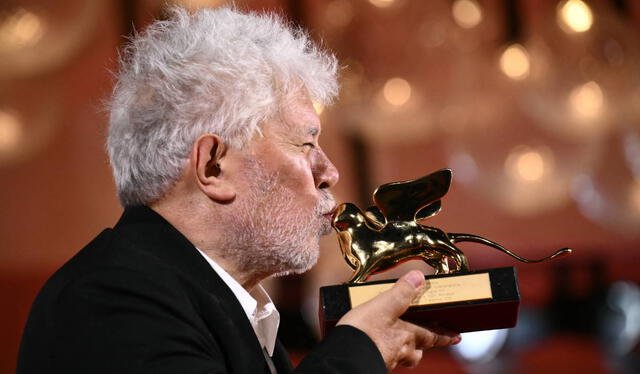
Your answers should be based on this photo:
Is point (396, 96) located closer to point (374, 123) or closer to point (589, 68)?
point (374, 123)

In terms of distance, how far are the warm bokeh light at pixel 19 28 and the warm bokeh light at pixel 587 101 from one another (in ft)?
5.97

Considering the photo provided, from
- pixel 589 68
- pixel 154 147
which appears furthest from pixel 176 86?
pixel 589 68

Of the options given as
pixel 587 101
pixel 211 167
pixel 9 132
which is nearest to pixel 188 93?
pixel 211 167

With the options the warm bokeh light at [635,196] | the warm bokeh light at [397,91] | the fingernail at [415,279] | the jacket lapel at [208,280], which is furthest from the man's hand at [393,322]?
the warm bokeh light at [635,196]

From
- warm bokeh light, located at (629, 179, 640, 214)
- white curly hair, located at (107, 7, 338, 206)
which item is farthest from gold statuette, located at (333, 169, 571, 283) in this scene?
warm bokeh light, located at (629, 179, 640, 214)

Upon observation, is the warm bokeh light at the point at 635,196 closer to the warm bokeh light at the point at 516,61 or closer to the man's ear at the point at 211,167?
the warm bokeh light at the point at 516,61

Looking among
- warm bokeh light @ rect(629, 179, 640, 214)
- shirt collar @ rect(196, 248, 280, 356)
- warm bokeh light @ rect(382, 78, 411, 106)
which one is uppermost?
warm bokeh light @ rect(382, 78, 411, 106)

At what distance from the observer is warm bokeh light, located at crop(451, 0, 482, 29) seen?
315 cm

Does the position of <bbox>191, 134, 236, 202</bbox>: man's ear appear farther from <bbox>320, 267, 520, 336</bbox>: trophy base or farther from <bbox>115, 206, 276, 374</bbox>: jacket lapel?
<bbox>320, 267, 520, 336</bbox>: trophy base

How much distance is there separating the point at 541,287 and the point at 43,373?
301cm

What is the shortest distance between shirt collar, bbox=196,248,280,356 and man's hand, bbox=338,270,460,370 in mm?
180

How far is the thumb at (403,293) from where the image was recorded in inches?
44.4

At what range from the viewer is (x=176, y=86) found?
1.29 meters

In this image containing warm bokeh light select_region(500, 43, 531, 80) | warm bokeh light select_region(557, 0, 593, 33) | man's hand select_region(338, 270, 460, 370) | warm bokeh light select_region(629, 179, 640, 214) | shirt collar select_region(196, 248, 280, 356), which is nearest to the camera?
man's hand select_region(338, 270, 460, 370)
